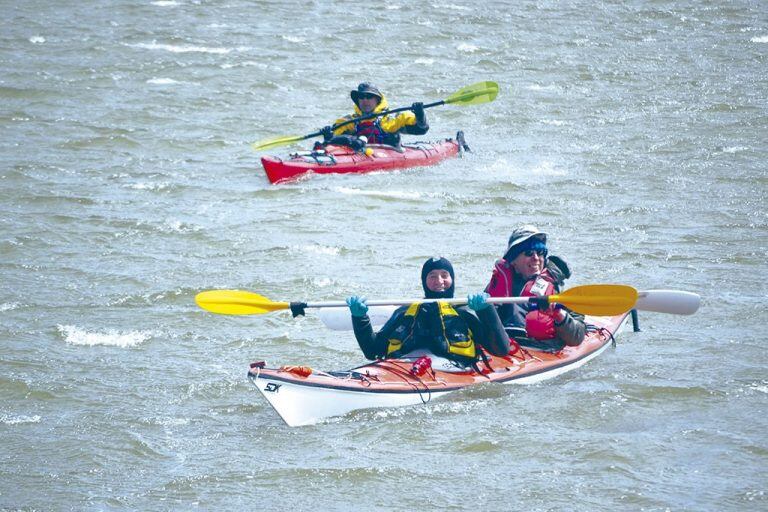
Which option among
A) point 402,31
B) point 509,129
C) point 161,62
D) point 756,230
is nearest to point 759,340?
point 756,230

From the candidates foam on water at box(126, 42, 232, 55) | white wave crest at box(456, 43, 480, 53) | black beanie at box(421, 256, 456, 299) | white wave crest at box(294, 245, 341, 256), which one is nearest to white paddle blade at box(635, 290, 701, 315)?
black beanie at box(421, 256, 456, 299)

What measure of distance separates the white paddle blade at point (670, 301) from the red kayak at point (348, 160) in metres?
7.46

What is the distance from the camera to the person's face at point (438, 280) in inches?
321

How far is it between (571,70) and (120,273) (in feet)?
43.8

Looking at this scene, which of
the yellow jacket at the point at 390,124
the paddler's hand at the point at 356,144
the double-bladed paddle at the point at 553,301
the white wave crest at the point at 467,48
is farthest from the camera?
the white wave crest at the point at 467,48

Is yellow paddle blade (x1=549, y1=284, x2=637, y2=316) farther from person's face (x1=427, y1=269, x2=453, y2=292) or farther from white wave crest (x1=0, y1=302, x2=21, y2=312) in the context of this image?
white wave crest (x1=0, y1=302, x2=21, y2=312)

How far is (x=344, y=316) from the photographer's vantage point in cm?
879

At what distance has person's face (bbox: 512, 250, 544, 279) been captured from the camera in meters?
8.74

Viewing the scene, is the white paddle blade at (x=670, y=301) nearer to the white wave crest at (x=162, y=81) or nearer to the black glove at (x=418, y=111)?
the black glove at (x=418, y=111)

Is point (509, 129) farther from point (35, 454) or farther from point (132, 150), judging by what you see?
point (35, 454)

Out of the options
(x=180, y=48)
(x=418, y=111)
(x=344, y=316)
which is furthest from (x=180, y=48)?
(x=344, y=316)

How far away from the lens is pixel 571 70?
2316 cm

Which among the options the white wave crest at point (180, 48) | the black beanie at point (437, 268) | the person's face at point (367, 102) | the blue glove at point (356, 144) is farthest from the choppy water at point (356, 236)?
the person's face at point (367, 102)

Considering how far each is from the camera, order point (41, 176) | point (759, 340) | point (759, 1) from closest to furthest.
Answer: point (759, 340)
point (41, 176)
point (759, 1)
